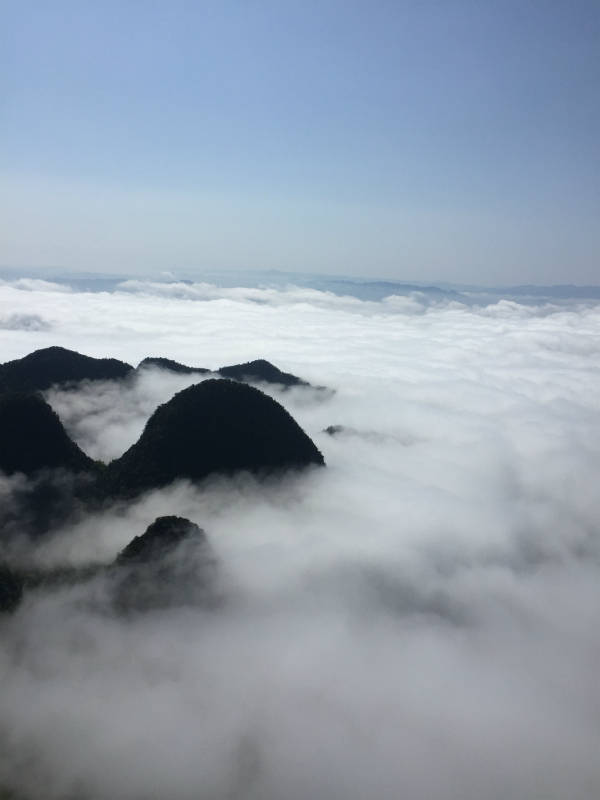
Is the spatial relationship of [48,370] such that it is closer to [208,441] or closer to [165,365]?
[165,365]

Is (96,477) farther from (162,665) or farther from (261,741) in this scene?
(261,741)

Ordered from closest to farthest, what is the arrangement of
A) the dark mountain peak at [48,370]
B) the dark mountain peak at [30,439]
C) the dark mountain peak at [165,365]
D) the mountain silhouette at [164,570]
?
the mountain silhouette at [164,570], the dark mountain peak at [30,439], the dark mountain peak at [48,370], the dark mountain peak at [165,365]

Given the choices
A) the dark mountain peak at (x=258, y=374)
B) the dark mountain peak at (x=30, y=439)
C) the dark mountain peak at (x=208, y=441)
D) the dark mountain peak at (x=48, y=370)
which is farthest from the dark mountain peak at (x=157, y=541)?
the dark mountain peak at (x=258, y=374)

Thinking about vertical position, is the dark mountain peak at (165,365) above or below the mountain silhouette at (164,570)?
above

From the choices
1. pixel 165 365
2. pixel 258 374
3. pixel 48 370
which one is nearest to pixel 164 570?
pixel 48 370

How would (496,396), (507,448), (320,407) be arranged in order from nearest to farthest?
1. (507,448)
2. (320,407)
3. (496,396)

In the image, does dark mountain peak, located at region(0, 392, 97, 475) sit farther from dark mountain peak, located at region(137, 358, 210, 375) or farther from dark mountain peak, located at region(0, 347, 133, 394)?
dark mountain peak, located at region(137, 358, 210, 375)

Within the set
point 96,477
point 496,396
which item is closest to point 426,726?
point 96,477

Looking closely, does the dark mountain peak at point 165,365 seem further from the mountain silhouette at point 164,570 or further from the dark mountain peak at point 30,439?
the mountain silhouette at point 164,570
